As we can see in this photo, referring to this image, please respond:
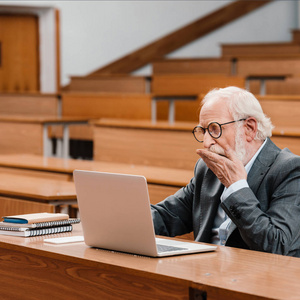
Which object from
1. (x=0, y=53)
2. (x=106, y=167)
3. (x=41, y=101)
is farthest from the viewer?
(x=0, y=53)

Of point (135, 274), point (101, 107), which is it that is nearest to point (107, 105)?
point (101, 107)

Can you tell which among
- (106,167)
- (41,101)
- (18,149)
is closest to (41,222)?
(106,167)

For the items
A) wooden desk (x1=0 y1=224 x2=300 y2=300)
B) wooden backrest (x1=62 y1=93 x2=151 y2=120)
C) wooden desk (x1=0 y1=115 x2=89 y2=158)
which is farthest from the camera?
wooden backrest (x1=62 y1=93 x2=151 y2=120)

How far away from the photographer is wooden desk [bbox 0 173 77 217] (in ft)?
7.23

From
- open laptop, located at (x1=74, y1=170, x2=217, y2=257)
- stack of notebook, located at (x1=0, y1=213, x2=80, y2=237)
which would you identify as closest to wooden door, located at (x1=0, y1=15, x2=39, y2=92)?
stack of notebook, located at (x1=0, y1=213, x2=80, y2=237)

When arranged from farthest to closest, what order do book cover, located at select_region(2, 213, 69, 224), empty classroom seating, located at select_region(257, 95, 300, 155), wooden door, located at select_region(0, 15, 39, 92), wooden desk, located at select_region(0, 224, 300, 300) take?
wooden door, located at select_region(0, 15, 39, 92) < empty classroom seating, located at select_region(257, 95, 300, 155) < book cover, located at select_region(2, 213, 69, 224) < wooden desk, located at select_region(0, 224, 300, 300)

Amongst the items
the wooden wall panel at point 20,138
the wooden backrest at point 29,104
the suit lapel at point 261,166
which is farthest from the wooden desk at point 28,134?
the suit lapel at point 261,166

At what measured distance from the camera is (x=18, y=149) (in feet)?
14.0

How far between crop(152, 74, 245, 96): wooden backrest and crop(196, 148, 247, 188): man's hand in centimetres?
295

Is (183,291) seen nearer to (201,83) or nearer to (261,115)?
(261,115)

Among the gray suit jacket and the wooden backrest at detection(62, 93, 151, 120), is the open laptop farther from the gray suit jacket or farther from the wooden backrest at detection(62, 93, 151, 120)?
the wooden backrest at detection(62, 93, 151, 120)

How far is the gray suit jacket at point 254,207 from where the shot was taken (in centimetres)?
142

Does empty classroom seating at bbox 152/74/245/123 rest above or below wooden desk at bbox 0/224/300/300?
above

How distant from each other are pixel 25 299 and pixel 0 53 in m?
5.62
